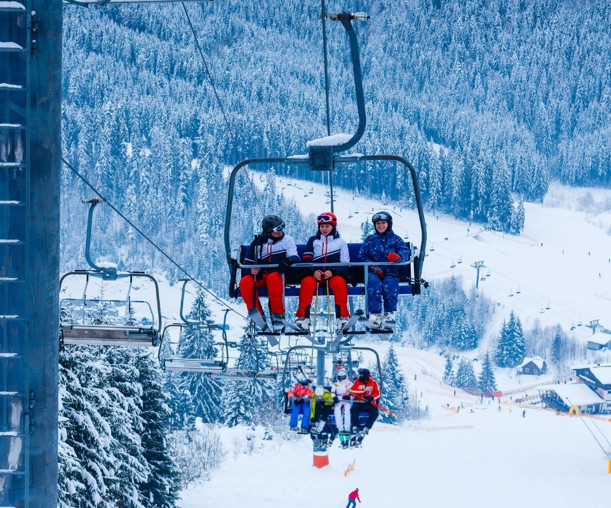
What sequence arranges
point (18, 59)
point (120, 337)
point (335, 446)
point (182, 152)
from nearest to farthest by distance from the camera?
point (18, 59)
point (120, 337)
point (335, 446)
point (182, 152)

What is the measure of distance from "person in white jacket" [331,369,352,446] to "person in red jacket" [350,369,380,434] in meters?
0.08

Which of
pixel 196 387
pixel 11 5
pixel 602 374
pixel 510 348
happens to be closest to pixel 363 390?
pixel 11 5

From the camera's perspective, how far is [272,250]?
9.07 meters

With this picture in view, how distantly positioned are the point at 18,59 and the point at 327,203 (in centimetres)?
13686

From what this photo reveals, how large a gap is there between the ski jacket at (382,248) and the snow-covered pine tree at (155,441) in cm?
1594

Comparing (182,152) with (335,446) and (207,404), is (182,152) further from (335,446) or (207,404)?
(335,446)

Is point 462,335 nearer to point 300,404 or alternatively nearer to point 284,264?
point 300,404

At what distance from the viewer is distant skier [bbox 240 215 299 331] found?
8.90 m

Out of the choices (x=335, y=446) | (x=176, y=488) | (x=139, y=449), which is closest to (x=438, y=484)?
(x=335, y=446)

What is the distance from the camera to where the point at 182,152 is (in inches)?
6624

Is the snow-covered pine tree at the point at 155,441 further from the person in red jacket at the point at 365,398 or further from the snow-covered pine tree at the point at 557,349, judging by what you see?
the snow-covered pine tree at the point at 557,349

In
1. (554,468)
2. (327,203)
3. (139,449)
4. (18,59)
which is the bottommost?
(554,468)

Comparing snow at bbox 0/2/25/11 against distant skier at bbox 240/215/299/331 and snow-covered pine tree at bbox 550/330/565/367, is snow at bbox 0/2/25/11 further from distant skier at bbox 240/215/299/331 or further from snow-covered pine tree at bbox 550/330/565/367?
snow-covered pine tree at bbox 550/330/565/367

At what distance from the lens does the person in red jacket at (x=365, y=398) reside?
492 inches
